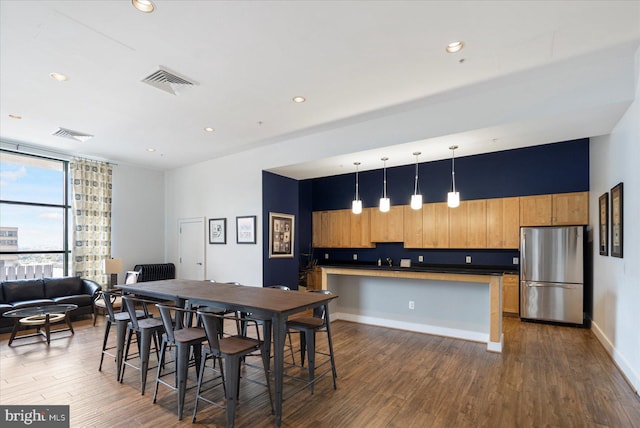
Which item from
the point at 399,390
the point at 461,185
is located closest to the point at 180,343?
the point at 399,390

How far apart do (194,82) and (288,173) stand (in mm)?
2708

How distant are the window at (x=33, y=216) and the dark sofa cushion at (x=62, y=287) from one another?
49cm

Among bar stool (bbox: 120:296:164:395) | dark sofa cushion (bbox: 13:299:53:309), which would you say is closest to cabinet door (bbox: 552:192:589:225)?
bar stool (bbox: 120:296:164:395)

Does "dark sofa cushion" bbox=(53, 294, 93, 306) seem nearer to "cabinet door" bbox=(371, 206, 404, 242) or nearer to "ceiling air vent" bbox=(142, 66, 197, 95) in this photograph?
"ceiling air vent" bbox=(142, 66, 197, 95)

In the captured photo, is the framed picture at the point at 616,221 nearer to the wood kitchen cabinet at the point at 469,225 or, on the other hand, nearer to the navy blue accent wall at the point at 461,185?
the navy blue accent wall at the point at 461,185

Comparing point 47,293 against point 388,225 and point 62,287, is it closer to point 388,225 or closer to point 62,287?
point 62,287

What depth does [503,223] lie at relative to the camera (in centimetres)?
598

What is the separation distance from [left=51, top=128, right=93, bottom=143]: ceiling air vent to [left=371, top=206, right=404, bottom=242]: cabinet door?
5.56m

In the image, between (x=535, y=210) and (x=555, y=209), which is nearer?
(x=555, y=209)

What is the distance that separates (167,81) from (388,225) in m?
5.13

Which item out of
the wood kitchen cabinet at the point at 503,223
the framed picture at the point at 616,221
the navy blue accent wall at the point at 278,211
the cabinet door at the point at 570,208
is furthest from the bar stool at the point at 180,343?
the cabinet door at the point at 570,208

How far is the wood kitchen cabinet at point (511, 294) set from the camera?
18.9ft

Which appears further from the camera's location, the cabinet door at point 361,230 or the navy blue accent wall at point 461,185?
the cabinet door at point 361,230

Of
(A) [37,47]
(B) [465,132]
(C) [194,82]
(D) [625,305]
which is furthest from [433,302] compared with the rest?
(A) [37,47]
